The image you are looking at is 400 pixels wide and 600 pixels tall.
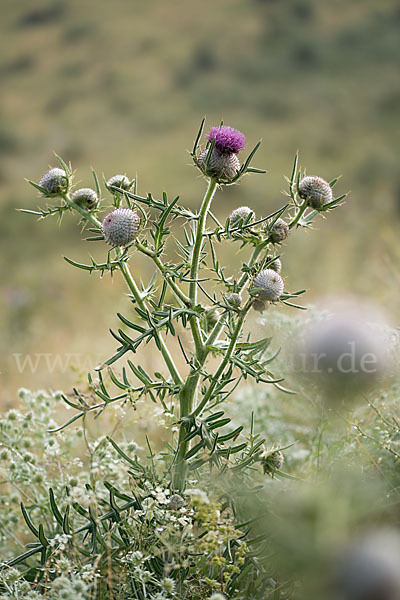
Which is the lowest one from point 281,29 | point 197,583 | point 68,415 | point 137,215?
point 197,583

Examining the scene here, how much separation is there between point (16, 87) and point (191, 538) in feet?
103

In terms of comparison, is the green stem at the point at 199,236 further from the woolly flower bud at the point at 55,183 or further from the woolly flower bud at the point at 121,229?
the woolly flower bud at the point at 55,183

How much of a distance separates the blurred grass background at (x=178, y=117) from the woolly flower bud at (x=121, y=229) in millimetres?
3313

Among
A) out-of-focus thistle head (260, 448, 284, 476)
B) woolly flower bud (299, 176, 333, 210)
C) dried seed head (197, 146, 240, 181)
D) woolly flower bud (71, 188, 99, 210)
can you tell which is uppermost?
woolly flower bud (71, 188, 99, 210)

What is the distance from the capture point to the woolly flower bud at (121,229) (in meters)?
1.96

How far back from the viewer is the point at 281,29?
111ft

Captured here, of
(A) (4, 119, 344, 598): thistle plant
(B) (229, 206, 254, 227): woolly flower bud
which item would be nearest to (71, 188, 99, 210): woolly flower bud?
(A) (4, 119, 344, 598): thistle plant

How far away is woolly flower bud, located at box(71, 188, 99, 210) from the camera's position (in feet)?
7.09

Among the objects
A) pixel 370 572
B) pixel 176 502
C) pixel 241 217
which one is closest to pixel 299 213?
pixel 241 217

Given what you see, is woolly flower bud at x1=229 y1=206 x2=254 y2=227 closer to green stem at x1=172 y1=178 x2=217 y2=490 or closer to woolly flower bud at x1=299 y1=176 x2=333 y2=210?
green stem at x1=172 y1=178 x2=217 y2=490

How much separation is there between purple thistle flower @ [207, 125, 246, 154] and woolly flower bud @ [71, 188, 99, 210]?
457 mm

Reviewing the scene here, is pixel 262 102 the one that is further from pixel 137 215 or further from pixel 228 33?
pixel 137 215

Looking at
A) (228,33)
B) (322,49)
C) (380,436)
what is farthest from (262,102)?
(380,436)

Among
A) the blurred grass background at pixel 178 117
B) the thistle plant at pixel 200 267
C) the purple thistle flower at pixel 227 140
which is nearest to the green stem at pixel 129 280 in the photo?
the thistle plant at pixel 200 267
